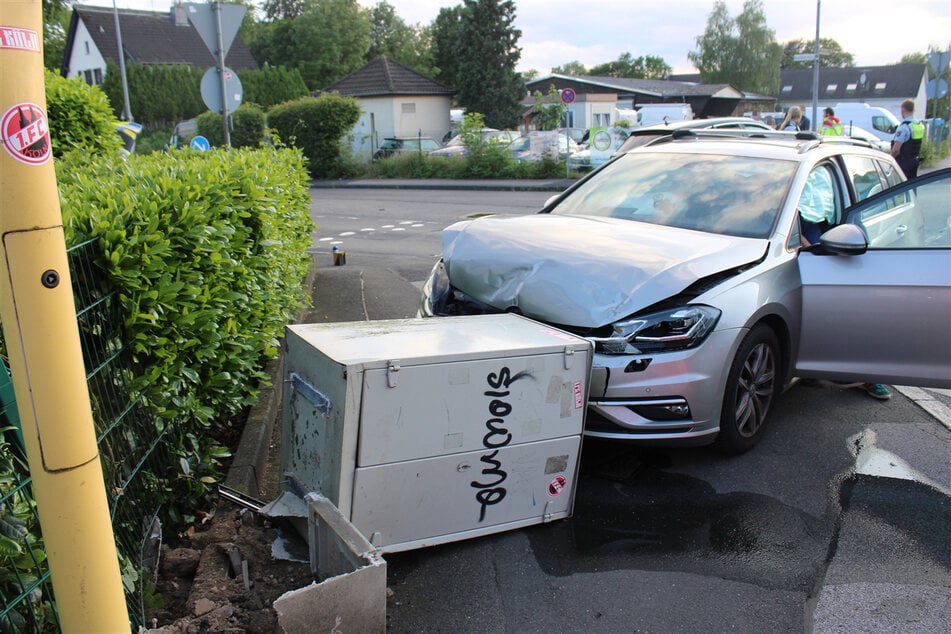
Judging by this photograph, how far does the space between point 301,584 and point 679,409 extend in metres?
2.07

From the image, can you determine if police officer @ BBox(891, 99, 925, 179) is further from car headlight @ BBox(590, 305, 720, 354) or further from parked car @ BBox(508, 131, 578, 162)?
car headlight @ BBox(590, 305, 720, 354)

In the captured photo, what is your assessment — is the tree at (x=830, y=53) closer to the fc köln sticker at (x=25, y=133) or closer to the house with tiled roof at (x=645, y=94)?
the house with tiled roof at (x=645, y=94)

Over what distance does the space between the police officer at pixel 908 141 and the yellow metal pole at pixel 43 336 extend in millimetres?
15674

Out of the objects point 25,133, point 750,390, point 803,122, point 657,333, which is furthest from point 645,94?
point 25,133

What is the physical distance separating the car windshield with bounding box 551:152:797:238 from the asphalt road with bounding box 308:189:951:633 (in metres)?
1.39

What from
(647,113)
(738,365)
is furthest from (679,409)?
(647,113)

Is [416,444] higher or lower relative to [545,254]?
lower

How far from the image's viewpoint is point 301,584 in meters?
3.02

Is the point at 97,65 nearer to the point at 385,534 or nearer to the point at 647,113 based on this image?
the point at 647,113

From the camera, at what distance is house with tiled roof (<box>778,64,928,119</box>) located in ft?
293

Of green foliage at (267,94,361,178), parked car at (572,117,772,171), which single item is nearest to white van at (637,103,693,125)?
green foliage at (267,94,361,178)

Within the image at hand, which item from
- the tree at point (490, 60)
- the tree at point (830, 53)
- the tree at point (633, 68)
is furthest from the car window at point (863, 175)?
the tree at point (830, 53)

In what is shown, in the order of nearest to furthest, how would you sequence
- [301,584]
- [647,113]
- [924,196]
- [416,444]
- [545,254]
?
[301,584] < [416,444] < [545,254] < [924,196] < [647,113]

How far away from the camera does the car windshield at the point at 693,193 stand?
498 centimetres
